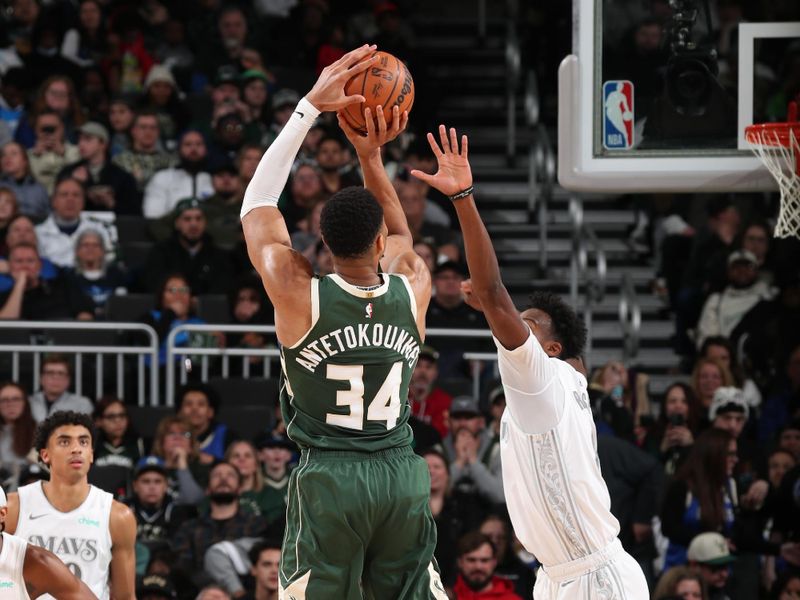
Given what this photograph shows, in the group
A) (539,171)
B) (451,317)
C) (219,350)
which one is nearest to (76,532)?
(219,350)

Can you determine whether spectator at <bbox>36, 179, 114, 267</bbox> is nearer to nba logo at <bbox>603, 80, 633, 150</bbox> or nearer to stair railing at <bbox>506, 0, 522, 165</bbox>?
stair railing at <bbox>506, 0, 522, 165</bbox>

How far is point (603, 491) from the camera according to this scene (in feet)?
19.8

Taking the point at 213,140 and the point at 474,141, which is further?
the point at 474,141

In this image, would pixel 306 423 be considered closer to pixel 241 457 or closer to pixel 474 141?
pixel 241 457

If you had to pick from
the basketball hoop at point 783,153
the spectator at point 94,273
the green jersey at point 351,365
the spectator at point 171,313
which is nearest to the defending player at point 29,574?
the green jersey at point 351,365

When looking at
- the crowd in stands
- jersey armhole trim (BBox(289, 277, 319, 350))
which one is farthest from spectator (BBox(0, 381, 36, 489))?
jersey armhole trim (BBox(289, 277, 319, 350))

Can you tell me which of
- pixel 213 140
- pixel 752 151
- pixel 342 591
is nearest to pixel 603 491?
pixel 342 591

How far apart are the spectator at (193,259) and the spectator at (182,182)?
766mm

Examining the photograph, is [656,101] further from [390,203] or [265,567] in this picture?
[265,567]

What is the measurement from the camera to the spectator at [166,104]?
1422 centimetres

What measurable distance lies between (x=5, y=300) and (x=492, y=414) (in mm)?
3832

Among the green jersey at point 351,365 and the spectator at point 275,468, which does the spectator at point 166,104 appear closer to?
the spectator at point 275,468

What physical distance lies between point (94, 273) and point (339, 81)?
6.76 metres

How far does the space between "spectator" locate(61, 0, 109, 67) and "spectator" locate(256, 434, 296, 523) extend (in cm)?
584
